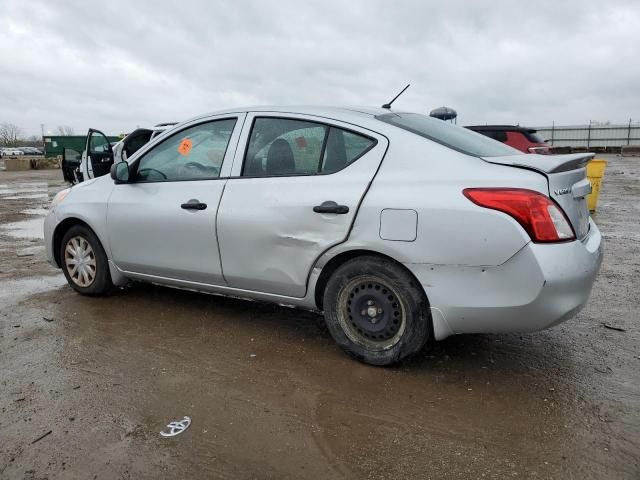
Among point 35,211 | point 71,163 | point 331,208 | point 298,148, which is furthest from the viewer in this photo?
point 71,163

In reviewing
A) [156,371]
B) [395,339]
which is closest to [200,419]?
[156,371]

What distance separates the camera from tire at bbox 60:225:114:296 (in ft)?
15.2

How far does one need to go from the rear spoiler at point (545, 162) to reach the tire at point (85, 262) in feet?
11.1

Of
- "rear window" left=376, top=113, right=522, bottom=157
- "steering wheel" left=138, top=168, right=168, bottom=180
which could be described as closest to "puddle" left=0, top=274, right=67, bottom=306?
"steering wheel" left=138, top=168, right=168, bottom=180

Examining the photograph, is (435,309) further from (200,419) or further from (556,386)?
(200,419)

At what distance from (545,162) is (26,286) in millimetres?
4960

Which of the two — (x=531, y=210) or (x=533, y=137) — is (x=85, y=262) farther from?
(x=533, y=137)

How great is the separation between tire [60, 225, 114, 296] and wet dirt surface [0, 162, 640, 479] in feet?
0.71

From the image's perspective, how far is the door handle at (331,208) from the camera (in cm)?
321

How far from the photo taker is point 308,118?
11.8 ft

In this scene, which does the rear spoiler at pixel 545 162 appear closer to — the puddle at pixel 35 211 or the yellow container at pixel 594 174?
the yellow container at pixel 594 174

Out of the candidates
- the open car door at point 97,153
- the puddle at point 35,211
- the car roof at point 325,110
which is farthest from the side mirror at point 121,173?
the puddle at point 35,211

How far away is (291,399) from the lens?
9.71 ft

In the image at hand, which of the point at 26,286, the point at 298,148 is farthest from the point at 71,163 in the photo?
the point at 298,148
